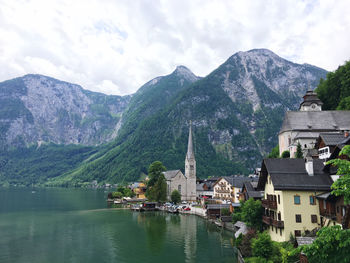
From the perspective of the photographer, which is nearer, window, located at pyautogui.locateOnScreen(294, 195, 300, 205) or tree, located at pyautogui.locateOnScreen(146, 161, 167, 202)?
window, located at pyautogui.locateOnScreen(294, 195, 300, 205)

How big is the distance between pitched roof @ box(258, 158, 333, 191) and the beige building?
1341 inches

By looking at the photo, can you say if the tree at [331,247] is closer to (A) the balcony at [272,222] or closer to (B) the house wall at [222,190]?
(A) the balcony at [272,222]

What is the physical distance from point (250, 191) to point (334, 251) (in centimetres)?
5329

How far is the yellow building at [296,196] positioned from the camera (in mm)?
36250

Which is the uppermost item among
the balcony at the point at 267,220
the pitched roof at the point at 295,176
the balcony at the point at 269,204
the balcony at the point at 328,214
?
the pitched roof at the point at 295,176

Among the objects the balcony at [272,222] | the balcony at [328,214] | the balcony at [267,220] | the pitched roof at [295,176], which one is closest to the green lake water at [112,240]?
the balcony at [267,220]

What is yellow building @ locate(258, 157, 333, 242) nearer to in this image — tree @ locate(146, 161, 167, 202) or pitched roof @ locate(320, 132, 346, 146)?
pitched roof @ locate(320, 132, 346, 146)

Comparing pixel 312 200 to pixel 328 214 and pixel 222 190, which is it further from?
pixel 222 190

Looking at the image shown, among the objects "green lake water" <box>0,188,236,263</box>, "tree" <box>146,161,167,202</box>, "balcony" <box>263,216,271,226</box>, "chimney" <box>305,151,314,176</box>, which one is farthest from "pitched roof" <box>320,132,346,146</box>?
"tree" <box>146,161,167,202</box>

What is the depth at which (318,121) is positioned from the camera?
251 ft

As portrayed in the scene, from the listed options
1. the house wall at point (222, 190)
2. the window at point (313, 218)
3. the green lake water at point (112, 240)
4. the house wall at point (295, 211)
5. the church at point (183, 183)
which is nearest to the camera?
the window at point (313, 218)

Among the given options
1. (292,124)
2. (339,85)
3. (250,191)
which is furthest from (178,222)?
(339,85)

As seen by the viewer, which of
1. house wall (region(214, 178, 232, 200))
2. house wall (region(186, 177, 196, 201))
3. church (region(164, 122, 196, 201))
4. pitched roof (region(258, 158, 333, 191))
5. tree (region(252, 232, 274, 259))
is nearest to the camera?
tree (region(252, 232, 274, 259))

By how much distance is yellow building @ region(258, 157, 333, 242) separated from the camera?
119 feet
